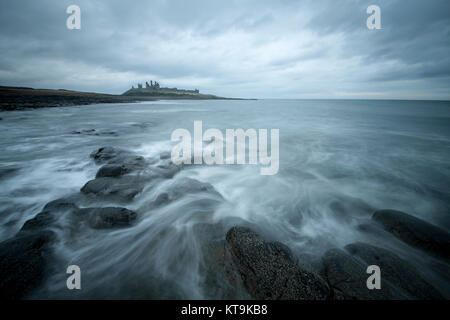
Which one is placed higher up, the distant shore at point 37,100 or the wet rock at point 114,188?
the distant shore at point 37,100

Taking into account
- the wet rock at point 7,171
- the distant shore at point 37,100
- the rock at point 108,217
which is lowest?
the rock at point 108,217

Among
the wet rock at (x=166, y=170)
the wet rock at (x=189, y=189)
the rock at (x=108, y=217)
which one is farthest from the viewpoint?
the wet rock at (x=166, y=170)

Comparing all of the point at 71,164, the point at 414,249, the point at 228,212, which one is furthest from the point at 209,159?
the point at 414,249

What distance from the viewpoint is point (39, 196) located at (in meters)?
4.41

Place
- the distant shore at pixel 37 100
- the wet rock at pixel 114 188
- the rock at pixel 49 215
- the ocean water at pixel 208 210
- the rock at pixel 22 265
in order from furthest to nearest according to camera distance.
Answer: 1. the distant shore at pixel 37 100
2. the wet rock at pixel 114 188
3. the rock at pixel 49 215
4. the ocean water at pixel 208 210
5. the rock at pixel 22 265

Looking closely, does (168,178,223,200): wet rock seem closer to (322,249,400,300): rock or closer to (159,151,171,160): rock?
(159,151,171,160): rock

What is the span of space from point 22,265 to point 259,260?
316 centimetres

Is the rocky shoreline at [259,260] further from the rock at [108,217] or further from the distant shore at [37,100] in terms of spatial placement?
the distant shore at [37,100]

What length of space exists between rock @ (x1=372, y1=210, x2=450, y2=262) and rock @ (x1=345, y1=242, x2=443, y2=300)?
2.09 ft

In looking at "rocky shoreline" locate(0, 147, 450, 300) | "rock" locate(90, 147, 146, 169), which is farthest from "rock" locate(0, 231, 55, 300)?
"rock" locate(90, 147, 146, 169)

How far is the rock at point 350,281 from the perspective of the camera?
6.88ft

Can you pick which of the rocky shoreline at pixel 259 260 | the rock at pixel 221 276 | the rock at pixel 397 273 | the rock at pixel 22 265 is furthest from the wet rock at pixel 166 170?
the rock at pixel 397 273

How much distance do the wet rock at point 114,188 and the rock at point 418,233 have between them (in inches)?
217
